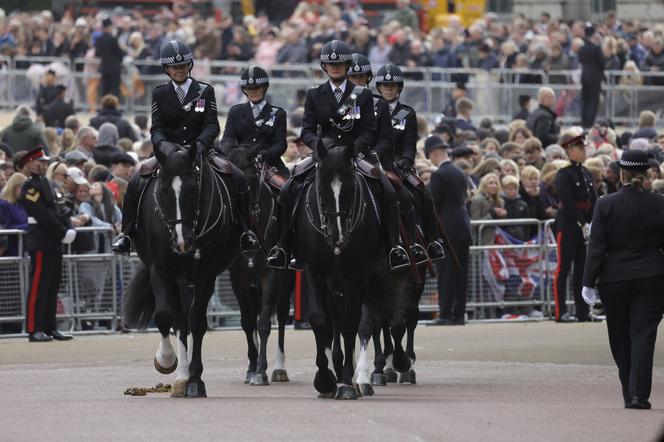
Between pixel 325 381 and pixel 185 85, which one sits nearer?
pixel 325 381

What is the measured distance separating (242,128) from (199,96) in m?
1.73

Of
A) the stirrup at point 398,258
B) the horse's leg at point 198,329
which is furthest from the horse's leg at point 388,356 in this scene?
the horse's leg at point 198,329

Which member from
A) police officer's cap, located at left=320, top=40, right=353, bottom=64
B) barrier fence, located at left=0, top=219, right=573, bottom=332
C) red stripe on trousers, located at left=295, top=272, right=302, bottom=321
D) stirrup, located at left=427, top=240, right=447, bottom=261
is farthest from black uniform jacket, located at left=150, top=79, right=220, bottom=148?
red stripe on trousers, located at left=295, top=272, right=302, bottom=321

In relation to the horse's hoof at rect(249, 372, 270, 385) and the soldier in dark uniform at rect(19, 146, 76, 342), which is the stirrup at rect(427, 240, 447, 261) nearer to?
the horse's hoof at rect(249, 372, 270, 385)

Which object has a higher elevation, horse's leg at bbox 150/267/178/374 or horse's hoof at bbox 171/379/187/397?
horse's leg at bbox 150/267/178/374

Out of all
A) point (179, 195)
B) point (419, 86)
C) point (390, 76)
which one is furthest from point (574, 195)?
point (419, 86)

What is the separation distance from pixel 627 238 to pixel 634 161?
2.09 feet

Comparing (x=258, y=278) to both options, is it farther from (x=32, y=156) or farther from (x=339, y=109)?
(x=32, y=156)

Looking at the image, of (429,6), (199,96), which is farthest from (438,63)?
(199,96)

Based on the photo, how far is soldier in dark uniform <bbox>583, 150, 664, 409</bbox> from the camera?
587 inches

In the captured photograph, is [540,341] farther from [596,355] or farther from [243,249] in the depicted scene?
[243,249]

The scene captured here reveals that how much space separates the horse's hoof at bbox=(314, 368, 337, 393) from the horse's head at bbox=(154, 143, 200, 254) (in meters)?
1.52

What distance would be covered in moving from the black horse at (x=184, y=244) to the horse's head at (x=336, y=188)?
1.13m

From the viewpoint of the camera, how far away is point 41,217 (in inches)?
874
